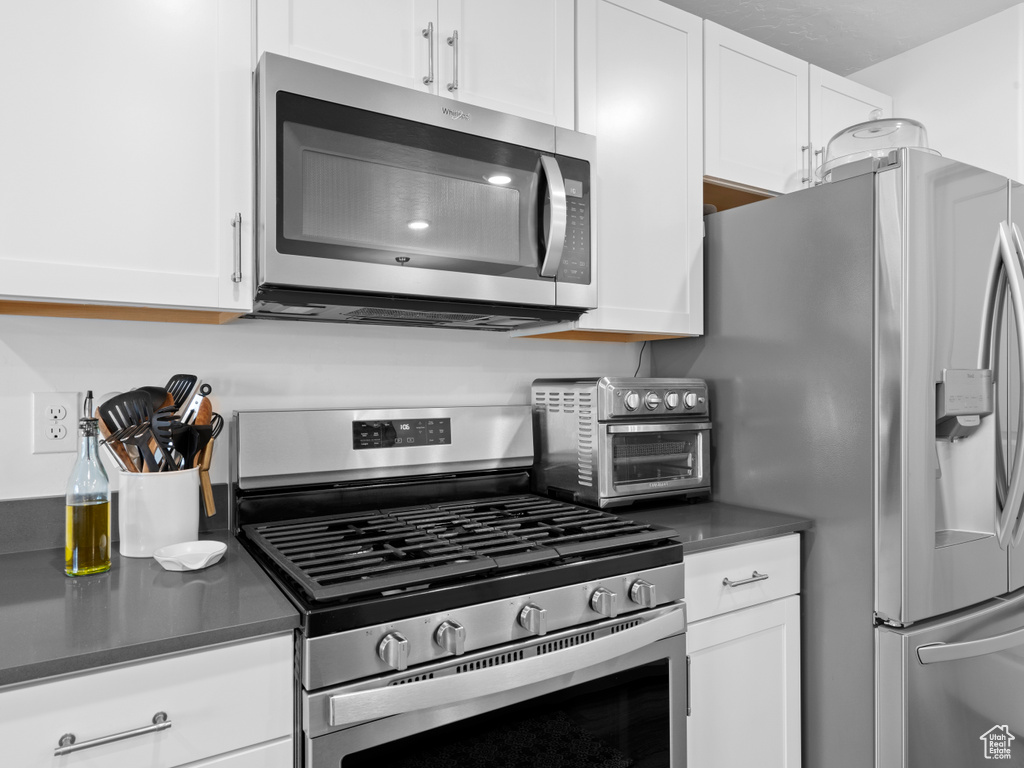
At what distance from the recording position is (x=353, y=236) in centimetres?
134

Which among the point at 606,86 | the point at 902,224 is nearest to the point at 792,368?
the point at 902,224

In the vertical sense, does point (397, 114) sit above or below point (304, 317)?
above

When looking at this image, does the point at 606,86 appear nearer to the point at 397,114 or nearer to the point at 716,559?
the point at 397,114

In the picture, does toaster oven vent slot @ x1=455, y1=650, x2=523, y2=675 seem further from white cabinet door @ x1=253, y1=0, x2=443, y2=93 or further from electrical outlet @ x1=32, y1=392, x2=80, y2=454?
white cabinet door @ x1=253, y1=0, x2=443, y2=93

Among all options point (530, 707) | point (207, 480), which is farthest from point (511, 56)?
point (530, 707)

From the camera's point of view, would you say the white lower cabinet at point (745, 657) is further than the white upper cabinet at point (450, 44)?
Yes

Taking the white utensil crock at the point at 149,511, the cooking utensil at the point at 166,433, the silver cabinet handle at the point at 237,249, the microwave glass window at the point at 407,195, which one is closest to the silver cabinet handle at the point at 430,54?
the microwave glass window at the point at 407,195

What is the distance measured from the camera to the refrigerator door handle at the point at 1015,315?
Answer: 164 centimetres

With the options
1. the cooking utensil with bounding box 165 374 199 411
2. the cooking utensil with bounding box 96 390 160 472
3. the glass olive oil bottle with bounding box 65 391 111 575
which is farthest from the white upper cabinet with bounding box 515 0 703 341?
the glass olive oil bottle with bounding box 65 391 111 575

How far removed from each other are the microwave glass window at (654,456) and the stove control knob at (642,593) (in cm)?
46

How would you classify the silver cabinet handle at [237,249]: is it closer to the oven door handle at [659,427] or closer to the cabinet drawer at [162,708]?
the cabinet drawer at [162,708]

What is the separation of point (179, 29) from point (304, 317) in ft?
2.07

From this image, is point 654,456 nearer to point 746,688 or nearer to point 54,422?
point 746,688

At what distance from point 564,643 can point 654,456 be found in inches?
30.1
